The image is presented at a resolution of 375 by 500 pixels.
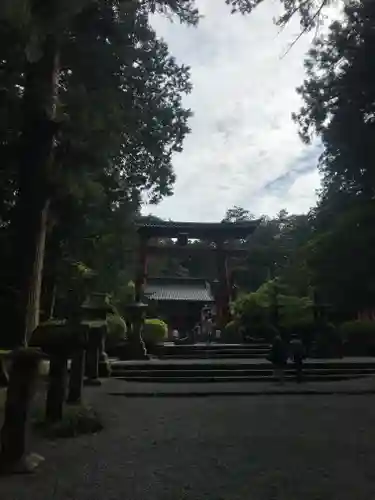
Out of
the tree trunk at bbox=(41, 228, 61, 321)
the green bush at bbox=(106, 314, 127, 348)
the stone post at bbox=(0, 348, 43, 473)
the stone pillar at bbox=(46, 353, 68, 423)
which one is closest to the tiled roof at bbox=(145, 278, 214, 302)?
the green bush at bbox=(106, 314, 127, 348)

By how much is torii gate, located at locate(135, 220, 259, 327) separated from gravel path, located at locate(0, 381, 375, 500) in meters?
15.0

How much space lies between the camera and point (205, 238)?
90.9 ft

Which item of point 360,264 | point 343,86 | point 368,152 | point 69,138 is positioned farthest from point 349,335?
point 69,138

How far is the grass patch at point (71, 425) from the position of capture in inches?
255

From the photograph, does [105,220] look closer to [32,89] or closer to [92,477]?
[32,89]

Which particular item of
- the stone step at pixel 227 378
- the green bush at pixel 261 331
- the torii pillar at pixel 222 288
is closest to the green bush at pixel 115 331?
the stone step at pixel 227 378

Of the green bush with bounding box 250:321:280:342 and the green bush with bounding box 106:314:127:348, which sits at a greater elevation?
the green bush with bounding box 250:321:280:342

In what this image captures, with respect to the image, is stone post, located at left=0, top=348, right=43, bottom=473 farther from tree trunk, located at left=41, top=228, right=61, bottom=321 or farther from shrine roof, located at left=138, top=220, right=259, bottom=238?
shrine roof, located at left=138, top=220, right=259, bottom=238

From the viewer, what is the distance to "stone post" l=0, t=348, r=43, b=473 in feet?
15.8

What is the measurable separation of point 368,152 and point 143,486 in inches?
→ 613

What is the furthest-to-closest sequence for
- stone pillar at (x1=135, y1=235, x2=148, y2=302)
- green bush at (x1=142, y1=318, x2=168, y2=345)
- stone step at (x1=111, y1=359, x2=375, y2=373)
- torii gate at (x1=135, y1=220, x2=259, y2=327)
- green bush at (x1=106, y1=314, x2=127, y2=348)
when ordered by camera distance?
torii gate at (x1=135, y1=220, x2=259, y2=327)
stone pillar at (x1=135, y1=235, x2=148, y2=302)
green bush at (x1=142, y1=318, x2=168, y2=345)
green bush at (x1=106, y1=314, x2=127, y2=348)
stone step at (x1=111, y1=359, x2=375, y2=373)

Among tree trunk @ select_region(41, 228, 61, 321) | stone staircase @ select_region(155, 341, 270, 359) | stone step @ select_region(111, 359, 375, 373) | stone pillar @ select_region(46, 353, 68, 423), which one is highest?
tree trunk @ select_region(41, 228, 61, 321)

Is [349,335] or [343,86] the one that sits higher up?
[343,86]

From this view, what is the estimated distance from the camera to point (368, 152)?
18.2 m
